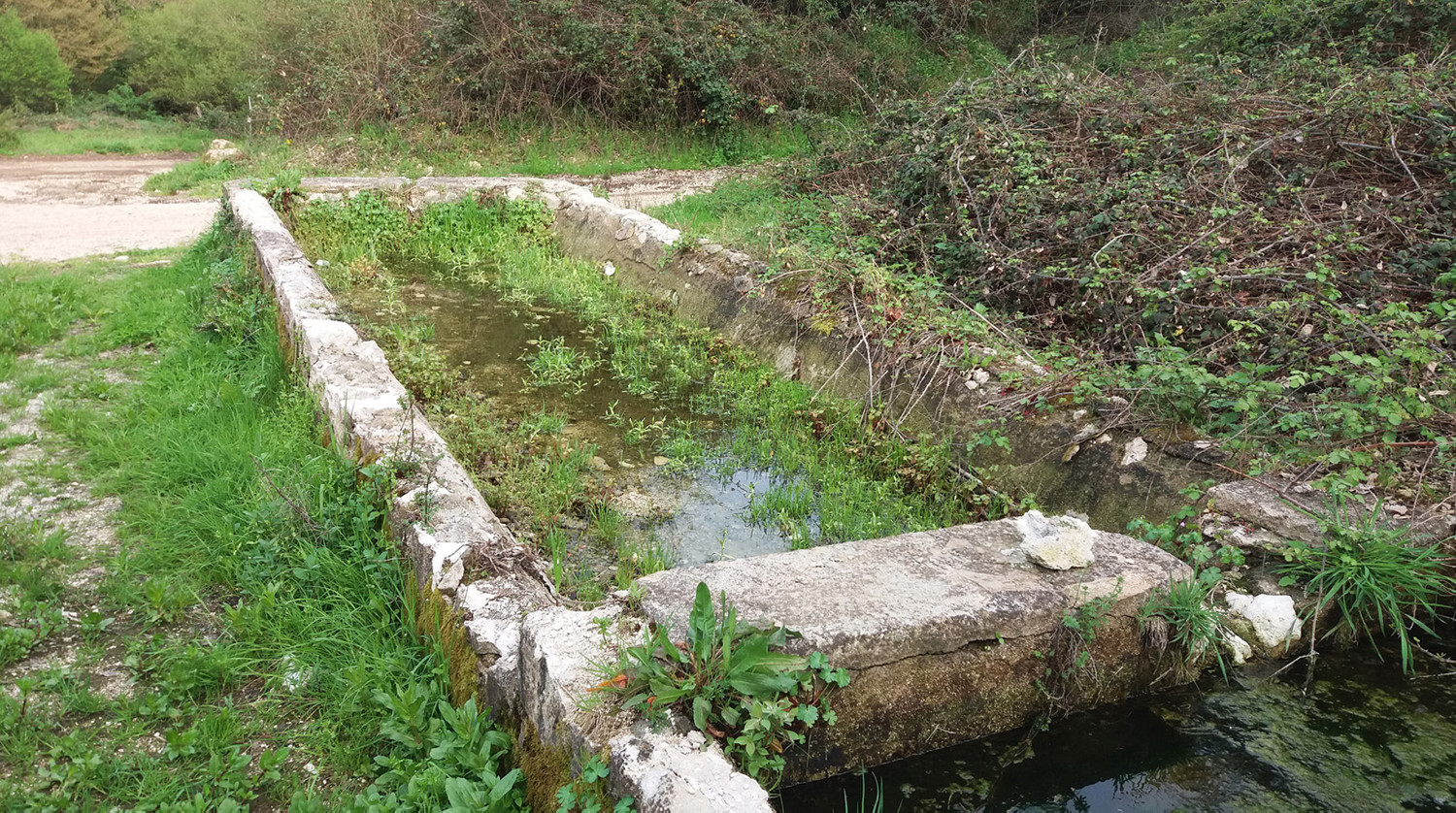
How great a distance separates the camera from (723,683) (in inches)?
83.4

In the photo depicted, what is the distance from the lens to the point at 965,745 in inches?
104

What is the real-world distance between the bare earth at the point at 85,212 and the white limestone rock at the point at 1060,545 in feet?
29.1

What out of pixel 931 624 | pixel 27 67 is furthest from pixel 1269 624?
pixel 27 67

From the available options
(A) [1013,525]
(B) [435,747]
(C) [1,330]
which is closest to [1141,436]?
(A) [1013,525]

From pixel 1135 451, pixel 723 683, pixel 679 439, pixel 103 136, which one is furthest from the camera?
pixel 103 136

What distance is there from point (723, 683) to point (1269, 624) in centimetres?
203

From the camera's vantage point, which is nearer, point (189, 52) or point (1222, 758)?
point (1222, 758)

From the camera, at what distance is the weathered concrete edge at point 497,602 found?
1947 millimetres

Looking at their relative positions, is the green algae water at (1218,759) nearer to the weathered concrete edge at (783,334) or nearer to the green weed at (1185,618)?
the green weed at (1185,618)

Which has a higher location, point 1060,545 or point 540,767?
point 1060,545

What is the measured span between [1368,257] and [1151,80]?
369 centimetres

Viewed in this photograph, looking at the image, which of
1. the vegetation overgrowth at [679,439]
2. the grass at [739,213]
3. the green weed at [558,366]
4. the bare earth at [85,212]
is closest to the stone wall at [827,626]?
the vegetation overgrowth at [679,439]

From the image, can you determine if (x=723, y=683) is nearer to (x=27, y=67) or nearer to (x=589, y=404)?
(x=589, y=404)

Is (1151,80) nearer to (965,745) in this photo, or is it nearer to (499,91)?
(965,745)
